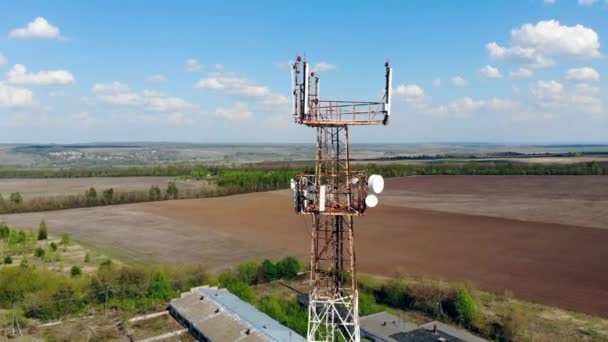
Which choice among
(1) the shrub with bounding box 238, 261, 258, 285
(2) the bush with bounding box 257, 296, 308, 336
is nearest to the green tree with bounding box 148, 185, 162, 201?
(1) the shrub with bounding box 238, 261, 258, 285

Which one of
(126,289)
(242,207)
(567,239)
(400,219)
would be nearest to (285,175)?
(242,207)

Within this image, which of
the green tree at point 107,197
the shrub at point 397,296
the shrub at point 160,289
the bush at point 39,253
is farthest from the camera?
the green tree at point 107,197

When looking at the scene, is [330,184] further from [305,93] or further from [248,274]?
[248,274]

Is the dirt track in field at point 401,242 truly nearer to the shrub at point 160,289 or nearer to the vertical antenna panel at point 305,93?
the shrub at point 160,289

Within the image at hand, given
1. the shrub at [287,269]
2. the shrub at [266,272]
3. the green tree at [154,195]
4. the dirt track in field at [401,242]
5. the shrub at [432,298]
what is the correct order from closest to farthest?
the shrub at [432,298]
the shrub at [266,272]
the shrub at [287,269]
the dirt track in field at [401,242]
the green tree at [154,195]

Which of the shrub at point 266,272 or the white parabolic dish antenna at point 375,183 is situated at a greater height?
the white parabolic dish antenna at point 375,183

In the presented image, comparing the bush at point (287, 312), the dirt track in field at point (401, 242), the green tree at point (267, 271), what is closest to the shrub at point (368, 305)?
the bush at point (287, 312)

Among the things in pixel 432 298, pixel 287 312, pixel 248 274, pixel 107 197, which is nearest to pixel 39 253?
pixel 248 274

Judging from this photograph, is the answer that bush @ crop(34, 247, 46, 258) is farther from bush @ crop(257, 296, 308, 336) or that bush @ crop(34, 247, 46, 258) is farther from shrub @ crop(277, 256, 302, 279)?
bush @ crop(257, 296, 308, 336)

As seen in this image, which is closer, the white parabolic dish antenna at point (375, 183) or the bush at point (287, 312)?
the white parabolic dish antenna at point (375, 183)
